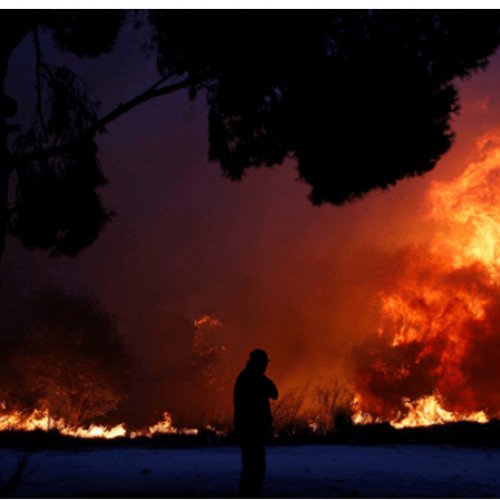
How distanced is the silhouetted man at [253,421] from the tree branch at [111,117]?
4.29 metres

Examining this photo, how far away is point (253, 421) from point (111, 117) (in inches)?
195

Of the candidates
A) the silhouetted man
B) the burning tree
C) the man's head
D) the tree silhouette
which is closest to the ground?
the silhouetted man

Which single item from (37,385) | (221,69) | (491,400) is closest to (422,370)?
(491,400)

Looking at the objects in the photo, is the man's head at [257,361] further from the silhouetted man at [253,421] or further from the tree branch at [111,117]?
the tree branch at [111,117]

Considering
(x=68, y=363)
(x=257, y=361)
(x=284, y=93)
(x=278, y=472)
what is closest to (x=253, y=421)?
(x=257, y=361)

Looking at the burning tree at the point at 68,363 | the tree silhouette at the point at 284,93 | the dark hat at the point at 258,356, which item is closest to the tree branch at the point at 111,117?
the tree silhouette at the point at 284,93

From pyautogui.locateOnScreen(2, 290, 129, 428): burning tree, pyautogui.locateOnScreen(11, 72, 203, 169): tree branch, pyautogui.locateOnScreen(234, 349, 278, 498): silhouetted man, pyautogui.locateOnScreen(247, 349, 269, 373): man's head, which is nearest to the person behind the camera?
pyautogui.locateOnScreen(234, 349, 278, 498): silhouetted man

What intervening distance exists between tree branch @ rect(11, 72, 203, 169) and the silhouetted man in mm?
4288

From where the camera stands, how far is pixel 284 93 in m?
8.73

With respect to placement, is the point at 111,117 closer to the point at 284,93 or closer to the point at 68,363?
the point at 284,93

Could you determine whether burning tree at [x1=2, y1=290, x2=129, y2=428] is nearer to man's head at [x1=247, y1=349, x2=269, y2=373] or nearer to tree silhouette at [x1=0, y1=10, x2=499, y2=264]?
tree silhouette at [x1=0, y1=10, x2=499, y2=264]

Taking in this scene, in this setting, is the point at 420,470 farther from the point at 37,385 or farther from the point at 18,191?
the point at 37,385

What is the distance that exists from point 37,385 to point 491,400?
29.4m

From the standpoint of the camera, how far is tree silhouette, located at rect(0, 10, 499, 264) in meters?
8.08
